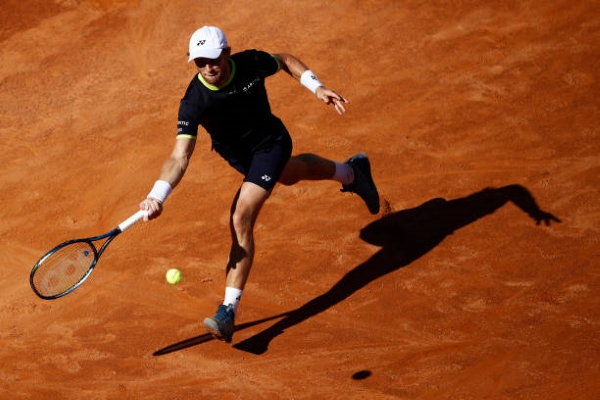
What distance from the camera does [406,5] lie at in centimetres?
1133

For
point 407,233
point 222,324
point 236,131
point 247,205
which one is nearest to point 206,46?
point 236,131

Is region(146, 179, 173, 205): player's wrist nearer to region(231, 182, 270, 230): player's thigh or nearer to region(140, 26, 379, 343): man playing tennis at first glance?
region(140, 26, 379, 343): man playing tennis

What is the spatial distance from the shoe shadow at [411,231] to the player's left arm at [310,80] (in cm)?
154

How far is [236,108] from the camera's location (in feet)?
21.1

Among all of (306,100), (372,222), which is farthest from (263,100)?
(306,100)

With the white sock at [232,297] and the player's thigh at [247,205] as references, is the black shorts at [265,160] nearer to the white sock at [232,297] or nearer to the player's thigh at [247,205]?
the player's thigh at [247,205]

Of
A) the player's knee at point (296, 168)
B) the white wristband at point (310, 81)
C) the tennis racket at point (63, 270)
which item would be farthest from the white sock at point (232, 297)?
the white wristband at point (310, 81)

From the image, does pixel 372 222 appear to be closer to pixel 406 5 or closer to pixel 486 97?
pixel 486 97

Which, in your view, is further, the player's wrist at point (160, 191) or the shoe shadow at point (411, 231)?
the shoe shadow at point (411, 231)

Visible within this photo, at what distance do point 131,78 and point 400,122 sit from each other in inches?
145

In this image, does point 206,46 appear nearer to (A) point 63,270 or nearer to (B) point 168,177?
(B) point 168,177

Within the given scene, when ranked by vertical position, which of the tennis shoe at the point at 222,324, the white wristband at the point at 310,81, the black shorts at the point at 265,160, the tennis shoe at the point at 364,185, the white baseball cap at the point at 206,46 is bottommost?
the tennis shoe at the point at 222,324

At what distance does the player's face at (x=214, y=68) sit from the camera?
6125mm

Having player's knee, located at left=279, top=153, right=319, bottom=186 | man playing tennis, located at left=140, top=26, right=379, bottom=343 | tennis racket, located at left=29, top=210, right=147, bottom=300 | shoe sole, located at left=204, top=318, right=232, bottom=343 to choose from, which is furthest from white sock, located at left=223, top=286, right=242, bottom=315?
player's knee, located at left=279, top=153, right=319, bottom=186
